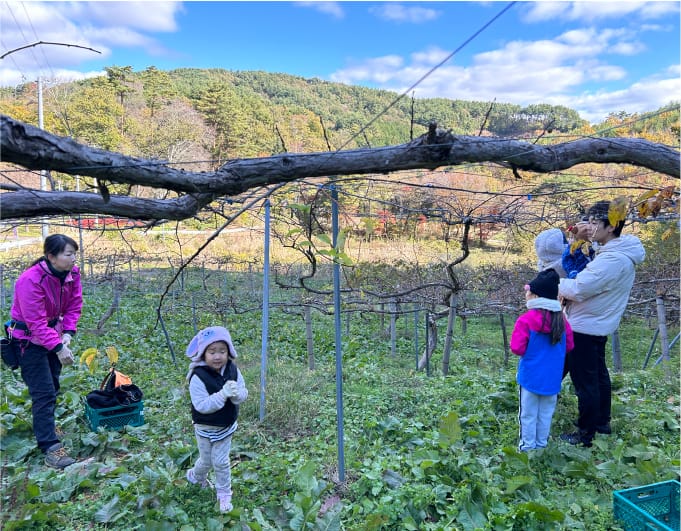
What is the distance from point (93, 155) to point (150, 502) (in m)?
1.97

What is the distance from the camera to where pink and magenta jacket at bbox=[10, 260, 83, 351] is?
303cm

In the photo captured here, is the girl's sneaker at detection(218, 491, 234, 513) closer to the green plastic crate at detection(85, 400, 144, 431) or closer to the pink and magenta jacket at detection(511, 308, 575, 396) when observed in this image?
the green plastic crate at detection(85, 400, 144, 431)

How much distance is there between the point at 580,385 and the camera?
305cm

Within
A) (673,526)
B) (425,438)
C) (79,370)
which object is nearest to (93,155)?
(425,438)

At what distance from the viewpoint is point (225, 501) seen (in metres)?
2.54

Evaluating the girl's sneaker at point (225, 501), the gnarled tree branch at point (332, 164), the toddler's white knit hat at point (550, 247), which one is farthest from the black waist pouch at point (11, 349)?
the toddler's white knit hat at point (550, 247)

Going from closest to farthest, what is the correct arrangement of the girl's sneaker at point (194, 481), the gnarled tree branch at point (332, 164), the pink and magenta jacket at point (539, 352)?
1. the gnarled tree branch at point (332, 164)
2. the girl's sneaker at point (194, 481)
3. the pink and magenta jacket at point (539, 352)

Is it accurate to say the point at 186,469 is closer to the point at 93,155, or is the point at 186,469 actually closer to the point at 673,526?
the point at 93,155

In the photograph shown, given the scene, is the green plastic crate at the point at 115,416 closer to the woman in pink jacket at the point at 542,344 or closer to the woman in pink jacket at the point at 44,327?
the woman in pink jacket at the point at 44,327

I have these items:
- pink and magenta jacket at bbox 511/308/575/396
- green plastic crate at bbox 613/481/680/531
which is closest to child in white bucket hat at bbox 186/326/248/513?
pink and magenta jacket at bbox 511/308/575/396

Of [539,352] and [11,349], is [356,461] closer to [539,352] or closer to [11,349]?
[539,352]

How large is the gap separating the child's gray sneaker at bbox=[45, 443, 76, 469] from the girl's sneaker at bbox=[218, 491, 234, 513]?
1.32m

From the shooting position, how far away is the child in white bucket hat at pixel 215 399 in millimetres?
2520

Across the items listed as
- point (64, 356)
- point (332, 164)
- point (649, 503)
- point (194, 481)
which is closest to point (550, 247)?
point (649, 503)
